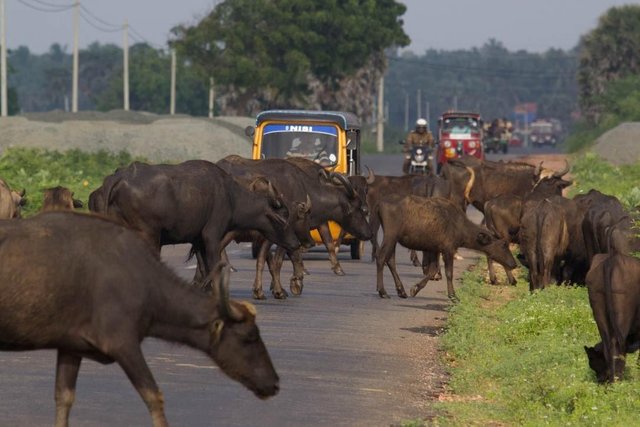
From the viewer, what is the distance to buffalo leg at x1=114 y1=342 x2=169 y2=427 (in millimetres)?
9062

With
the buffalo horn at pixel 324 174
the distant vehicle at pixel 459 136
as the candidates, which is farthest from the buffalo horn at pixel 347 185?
the distant vehicle at pixel 459 136

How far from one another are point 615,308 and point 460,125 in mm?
50013

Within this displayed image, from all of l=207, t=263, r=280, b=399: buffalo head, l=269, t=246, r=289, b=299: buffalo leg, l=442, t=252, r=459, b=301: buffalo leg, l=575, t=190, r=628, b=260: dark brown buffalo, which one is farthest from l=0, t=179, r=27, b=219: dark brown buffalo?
l=207, t=263, r=280, b=399: buffalo head

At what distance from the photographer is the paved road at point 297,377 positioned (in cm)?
1102

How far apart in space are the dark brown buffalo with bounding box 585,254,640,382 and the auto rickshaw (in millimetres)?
13728

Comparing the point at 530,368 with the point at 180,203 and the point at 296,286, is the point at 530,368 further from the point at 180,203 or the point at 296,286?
the point at 296,286

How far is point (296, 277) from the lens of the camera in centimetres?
1991

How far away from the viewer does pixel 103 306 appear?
360 inches

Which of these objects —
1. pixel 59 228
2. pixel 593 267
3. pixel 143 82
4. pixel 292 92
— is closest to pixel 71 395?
pixel 59 228

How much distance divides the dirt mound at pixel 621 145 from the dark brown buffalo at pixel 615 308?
177 ft

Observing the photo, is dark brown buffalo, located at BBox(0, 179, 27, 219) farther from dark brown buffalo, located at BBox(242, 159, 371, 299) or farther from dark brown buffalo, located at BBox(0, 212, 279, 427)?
dark brown buffalo, located at BBox(0, 212, 279, 427)

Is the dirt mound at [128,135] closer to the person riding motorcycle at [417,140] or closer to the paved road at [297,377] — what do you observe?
the person riding motorcycle at [417,140]

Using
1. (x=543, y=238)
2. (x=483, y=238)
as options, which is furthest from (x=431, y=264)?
(x=543, y=238)

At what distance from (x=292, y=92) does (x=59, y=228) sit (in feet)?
260
